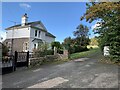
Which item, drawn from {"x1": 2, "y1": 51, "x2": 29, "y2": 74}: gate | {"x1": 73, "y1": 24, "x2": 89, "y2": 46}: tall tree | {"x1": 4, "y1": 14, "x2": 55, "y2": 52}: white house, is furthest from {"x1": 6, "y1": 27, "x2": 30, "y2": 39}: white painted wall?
{"x1": 73, "y1": 24, "x2": 89, "y2": 46}: tall tree

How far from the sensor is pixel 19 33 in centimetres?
2955

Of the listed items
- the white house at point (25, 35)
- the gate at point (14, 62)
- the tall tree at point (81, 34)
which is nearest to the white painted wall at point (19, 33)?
the white house at point (25, 35)

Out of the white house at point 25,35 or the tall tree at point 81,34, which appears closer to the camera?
the white house at point 25,35

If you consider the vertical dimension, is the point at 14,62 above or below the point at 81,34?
below

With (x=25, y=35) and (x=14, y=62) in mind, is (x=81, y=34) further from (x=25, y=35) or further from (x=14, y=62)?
(x=14, y=62)

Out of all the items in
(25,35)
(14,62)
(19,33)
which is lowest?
(14,62)

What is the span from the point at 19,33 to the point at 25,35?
1.91m

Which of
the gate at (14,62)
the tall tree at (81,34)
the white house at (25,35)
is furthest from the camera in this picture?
the tall tree at (81,34)

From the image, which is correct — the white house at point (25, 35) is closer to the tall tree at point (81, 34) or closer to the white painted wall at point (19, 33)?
the white painted wall at point (19, 33)

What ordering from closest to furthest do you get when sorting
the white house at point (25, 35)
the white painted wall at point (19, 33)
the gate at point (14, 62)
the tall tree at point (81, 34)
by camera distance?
the gate at point (14, 62), the white house at point (25, 35), the white painted wall at point (19, 33), the tall tree at point (81, 34)

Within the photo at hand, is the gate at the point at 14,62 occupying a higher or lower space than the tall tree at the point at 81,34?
lower

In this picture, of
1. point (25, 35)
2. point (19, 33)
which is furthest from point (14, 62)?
point (19, 33)

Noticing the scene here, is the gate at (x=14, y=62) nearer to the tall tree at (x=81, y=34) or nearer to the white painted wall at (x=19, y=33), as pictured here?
the white painted wall at (x=19, y=33)

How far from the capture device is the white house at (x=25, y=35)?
1104 inches
